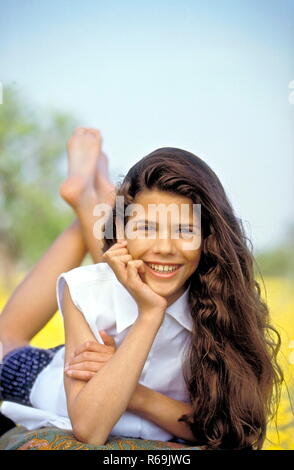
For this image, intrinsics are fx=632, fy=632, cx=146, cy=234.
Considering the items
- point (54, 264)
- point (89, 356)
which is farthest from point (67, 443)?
point (54, 264)

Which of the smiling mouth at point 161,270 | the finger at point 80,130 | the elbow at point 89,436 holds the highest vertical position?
the finger at point 80,130

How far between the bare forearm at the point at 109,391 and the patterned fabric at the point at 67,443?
22 mm

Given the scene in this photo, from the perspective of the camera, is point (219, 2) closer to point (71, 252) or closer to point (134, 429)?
point (71, 252)

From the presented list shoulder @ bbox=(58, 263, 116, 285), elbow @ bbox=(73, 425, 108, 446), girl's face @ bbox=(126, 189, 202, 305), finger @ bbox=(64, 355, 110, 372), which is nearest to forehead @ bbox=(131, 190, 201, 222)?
girl's face @ bbox=(126, 189, 202, 305)

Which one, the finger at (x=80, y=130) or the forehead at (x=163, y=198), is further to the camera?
the finger at (x=80, y=130)

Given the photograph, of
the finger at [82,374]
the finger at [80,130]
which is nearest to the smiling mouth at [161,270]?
the finger at [82,374]

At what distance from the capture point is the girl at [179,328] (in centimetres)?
109

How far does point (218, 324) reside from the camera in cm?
123

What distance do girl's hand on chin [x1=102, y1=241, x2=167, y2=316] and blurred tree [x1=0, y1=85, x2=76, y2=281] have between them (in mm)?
685

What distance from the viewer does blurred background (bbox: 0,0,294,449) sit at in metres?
1.38

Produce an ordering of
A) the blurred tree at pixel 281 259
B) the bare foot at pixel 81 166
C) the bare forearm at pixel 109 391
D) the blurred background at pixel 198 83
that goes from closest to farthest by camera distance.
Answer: the bare forearm at pixel 109 391, the blurred background at pixel 198 83, the blurred tree at pixel 281 259, the bare foot at pixel 81 166

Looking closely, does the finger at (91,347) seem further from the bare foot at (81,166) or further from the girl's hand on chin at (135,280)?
the bare foot at (81,166)

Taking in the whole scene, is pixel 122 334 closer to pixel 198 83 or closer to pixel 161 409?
pixel 161 409

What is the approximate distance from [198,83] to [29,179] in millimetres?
776
